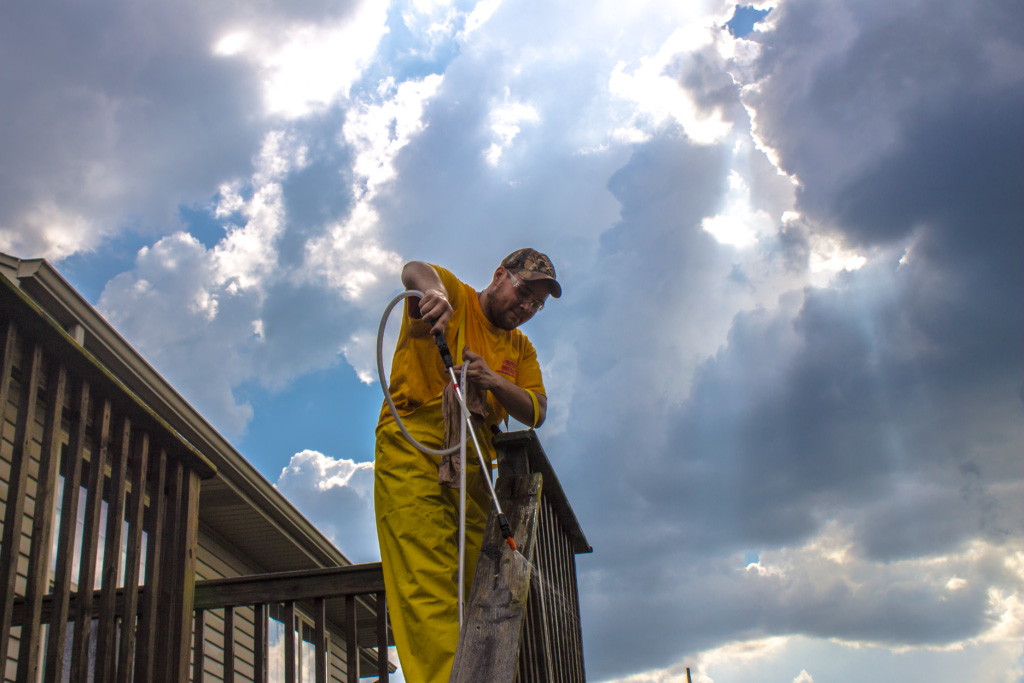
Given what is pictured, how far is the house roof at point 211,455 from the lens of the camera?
18.6 ft

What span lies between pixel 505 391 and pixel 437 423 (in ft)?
0.87

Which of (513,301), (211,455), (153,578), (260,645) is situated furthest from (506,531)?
(211,455)

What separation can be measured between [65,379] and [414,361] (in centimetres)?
108

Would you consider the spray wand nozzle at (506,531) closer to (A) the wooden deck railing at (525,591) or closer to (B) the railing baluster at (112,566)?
(A) the wooden deck railing at (525,591)

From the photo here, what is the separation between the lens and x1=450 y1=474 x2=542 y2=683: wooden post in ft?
5.75

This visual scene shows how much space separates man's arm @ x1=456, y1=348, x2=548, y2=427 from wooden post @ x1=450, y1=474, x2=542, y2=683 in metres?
0.48

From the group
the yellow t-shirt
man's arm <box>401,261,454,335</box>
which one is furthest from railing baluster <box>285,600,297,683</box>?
man's arm <box>401,261,454,335</box>

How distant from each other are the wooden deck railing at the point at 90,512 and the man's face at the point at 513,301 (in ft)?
4.18

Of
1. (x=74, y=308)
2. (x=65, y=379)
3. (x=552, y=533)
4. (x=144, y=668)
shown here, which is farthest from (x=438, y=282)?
(x=74, y=308)

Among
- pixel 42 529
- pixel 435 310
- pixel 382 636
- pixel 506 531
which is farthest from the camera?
pixel 382 636

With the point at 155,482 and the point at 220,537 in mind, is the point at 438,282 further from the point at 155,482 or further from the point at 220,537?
the point at 220,537

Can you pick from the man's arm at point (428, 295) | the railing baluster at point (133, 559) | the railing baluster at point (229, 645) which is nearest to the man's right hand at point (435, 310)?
the man's arm at point (428, 295)

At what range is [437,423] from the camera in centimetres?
261

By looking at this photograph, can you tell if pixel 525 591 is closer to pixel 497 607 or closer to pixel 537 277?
pixel 497 607
